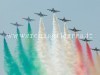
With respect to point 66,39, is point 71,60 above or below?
below

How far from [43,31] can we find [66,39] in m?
4.35

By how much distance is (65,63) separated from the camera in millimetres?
55875

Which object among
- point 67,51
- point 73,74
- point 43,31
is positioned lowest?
point 73,74

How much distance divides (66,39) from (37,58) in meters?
6.17

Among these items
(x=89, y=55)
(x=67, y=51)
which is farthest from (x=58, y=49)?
(x=89, y=55)

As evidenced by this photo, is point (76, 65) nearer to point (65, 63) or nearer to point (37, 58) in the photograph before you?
point (65, 63)

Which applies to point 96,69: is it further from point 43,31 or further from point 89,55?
point 43,31

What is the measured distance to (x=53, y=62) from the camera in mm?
56000

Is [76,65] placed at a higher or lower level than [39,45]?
lower

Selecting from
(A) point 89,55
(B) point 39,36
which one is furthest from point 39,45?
(A) point 89,55

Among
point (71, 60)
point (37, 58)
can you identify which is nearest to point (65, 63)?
point (71, 60)

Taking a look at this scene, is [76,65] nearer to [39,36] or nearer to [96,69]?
[96,69]

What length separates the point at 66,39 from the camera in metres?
56.7

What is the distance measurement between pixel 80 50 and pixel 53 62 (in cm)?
517
